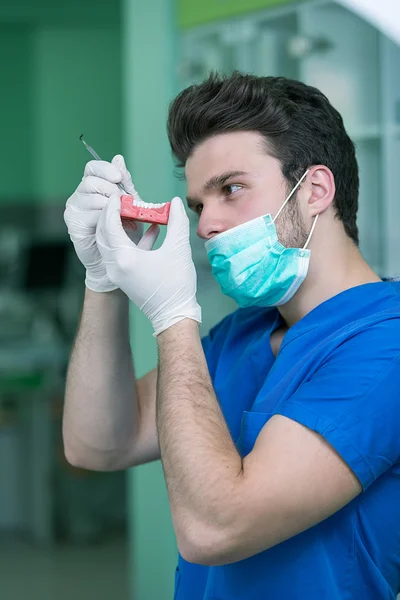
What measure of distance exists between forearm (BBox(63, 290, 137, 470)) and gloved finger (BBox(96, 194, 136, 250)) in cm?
20

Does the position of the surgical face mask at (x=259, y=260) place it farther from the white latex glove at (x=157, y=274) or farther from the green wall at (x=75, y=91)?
the green wall at (x=75, y=91)

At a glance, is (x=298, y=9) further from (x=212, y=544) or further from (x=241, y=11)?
(x=212, y=544)

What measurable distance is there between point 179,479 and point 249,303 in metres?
0.36

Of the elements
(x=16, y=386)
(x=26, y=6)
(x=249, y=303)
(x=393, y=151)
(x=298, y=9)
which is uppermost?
(x=26, y=6)

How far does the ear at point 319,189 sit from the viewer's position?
1.34m

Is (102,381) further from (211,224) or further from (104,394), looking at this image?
(211,224)

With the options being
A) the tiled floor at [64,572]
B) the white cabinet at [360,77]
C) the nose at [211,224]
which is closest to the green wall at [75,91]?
the tiled floor at [64,572]

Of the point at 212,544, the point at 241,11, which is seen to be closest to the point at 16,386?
the point at 241,11

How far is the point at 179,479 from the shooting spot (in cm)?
108

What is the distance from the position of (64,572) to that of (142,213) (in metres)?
2.38

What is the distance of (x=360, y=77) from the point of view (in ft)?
6.39

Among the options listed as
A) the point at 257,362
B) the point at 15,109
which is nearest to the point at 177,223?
the point at 257,362

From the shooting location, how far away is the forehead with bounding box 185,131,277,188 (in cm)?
131

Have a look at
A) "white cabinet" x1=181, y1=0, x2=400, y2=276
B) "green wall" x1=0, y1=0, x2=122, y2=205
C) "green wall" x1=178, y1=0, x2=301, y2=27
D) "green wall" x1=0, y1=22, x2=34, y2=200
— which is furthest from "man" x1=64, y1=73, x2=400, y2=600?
"green wall" x1=0, y1=22, x2=34, y2=200
